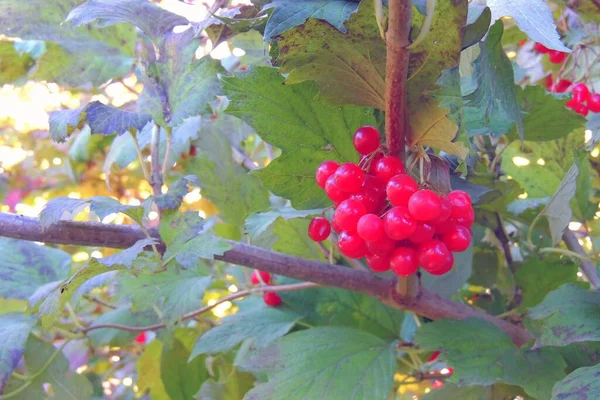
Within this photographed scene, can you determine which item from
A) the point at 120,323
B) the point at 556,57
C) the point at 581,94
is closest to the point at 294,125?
the point at 120,323

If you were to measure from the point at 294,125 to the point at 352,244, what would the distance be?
0.57 ft

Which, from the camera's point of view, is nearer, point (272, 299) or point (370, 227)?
point (370, 227)

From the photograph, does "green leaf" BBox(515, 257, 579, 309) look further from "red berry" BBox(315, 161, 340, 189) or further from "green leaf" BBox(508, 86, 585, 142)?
"red berry" BBox(315, 161, 340, 189)

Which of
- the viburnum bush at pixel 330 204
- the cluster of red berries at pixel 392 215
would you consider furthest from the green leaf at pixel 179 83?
the cluster of red berries at pixel 392 215

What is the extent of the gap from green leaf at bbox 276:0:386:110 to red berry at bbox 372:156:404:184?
0.06 meters

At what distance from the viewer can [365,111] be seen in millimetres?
684

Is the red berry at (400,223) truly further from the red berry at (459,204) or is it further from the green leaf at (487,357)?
the green leaf at (487,357)

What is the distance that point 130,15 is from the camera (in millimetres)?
810

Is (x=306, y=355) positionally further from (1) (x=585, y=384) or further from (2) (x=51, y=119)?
(2) (x=51, y=119)

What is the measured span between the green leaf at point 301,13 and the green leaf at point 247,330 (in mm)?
516

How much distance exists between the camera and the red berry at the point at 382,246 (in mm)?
577

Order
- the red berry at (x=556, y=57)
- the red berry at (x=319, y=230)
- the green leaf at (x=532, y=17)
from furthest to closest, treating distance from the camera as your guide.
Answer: the red berry at (x=556, y=57) → the red berry at (x=319, y=230) → the green leaf at (x=532, y=17)

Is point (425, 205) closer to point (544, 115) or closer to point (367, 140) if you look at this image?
point (367, 140)

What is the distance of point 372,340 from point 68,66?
0.70m
